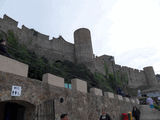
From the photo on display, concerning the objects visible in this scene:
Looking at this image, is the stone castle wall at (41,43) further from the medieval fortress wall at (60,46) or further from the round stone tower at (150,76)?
the round stone tower at (150,76)

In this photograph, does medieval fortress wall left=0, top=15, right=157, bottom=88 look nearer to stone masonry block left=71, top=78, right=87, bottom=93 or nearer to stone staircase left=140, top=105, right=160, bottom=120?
stone staircase left=140, top=105, right=160, bottom=120

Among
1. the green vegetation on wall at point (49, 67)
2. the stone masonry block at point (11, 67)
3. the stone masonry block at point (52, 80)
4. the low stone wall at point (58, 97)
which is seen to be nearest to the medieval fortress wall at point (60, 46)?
the green vegetation on wall at point (49, 67)

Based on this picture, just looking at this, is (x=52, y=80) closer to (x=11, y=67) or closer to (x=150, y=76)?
(x=11, y=67)

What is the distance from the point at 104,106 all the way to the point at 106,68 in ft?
75.9

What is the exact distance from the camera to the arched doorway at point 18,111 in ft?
13.2

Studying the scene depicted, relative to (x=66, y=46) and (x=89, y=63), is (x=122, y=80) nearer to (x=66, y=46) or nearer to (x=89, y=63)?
(x=89, y=63)

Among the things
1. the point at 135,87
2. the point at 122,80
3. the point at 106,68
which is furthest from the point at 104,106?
the point at 135,87

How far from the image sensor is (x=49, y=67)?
14.1 meters

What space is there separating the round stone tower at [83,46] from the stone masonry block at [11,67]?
64.8ft

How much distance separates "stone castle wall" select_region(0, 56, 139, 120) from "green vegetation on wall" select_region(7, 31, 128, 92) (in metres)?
4.80

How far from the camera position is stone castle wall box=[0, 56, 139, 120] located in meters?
3.60

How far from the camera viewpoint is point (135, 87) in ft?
122

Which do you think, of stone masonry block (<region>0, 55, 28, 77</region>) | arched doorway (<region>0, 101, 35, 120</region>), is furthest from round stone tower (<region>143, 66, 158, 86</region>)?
stone masonry block (<region>0, 55, 28, 77</region>)

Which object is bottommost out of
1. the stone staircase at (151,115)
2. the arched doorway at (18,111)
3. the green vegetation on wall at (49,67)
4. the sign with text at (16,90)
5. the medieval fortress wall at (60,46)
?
the stone staircase at (151,115)
